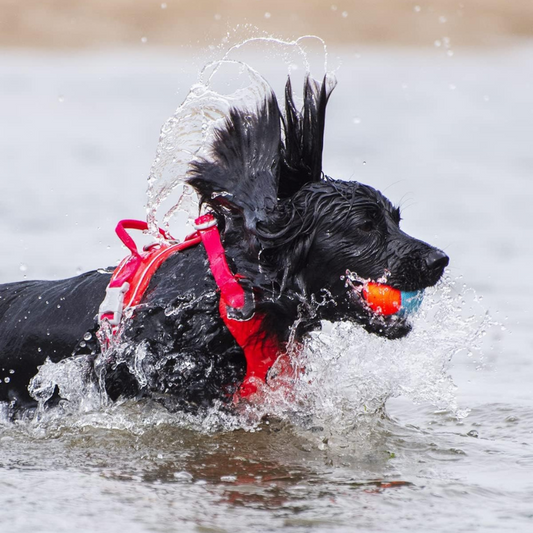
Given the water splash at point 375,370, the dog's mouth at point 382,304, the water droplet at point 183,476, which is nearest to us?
the water droplet at point 183,476

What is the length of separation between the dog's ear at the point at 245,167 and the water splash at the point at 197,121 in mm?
71

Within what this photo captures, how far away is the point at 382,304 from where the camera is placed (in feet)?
12.5

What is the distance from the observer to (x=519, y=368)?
576 centimetres

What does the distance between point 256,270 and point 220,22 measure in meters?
13.5

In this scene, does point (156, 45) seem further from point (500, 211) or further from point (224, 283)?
point (224, 283)

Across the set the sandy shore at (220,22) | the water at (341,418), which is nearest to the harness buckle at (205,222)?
the water at (341,418)

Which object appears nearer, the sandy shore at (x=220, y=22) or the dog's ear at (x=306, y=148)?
the dog's ear at (x=306, y=148)

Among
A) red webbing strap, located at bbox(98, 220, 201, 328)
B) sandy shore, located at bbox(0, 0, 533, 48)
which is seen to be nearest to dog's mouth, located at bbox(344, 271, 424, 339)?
red webbing strap, located at bbox(98, 220, 201, 328)

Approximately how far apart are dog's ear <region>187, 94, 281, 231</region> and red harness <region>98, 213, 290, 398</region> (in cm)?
12

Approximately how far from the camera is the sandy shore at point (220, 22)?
56.1 ft

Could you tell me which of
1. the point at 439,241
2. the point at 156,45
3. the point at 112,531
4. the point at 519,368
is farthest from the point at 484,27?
the point at 112,531

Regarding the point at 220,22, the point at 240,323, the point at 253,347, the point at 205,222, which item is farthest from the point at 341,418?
the point at 220,22

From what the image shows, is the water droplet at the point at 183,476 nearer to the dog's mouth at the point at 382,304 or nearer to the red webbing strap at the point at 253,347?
the red webbing strap at the point at 253,347

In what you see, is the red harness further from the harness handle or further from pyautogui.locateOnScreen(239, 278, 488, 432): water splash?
pyautogui.locateOnScreen(239, 278, 488, 432): water splash
